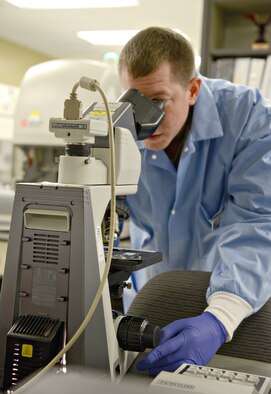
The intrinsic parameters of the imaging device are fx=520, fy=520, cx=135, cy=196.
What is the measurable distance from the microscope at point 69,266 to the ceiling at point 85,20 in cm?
416

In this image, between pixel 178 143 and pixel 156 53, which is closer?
pixel 156 53

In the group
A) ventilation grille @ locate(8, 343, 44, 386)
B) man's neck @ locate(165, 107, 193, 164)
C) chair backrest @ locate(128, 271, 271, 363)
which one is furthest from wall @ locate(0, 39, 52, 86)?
ventilation grille @ locate(8, 343, 44, 386)

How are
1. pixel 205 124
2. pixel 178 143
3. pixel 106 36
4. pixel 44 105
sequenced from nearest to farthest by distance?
pixel 205 124 < pixel 178 143 < pixel 44 105 < pixel 106 36

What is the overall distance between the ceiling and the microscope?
13.6 ft

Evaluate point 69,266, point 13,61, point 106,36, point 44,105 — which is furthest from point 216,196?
point 13,61

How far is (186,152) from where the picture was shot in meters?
1.47

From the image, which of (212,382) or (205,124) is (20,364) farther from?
(205,124)

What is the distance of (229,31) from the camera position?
8.22 feet

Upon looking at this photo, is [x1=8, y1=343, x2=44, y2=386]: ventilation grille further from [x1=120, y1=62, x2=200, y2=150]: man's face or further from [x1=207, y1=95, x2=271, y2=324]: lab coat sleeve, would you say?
[x1=120, y1=62, x2=200, y2=150]: man's face

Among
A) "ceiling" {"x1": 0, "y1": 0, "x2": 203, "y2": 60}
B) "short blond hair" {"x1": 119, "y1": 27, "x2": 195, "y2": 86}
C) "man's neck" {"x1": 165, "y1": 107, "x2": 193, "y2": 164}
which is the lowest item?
"man's neck" {"x1": 165, "y1": 107, "x2": 193, "y2": 164}

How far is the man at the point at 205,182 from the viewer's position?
1.07 metres

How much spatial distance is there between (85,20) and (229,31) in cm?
335

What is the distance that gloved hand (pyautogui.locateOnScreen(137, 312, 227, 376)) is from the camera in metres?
0.89

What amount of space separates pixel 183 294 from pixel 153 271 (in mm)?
526
